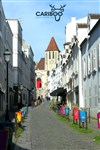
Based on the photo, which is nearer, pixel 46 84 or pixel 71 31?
pixel 71 31

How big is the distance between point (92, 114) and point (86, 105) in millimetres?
4457

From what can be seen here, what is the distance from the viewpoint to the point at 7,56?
84.1 ft

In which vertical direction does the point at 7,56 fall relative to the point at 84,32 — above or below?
below

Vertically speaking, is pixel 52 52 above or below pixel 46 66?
above

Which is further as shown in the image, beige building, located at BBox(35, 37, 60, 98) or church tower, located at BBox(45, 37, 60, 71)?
beige building, located at BBox(35, 37, 60, 98)

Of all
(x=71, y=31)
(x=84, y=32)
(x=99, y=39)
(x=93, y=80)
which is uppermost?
(x=71, y=31)

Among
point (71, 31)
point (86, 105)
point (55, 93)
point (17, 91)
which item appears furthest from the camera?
point (17, 91)

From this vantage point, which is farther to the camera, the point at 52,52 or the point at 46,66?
the point at 46,66

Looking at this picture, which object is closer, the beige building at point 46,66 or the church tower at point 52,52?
the church tower at point 52,52

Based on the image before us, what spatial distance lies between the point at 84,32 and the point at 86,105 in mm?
9133

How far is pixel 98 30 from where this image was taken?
30.5 meters

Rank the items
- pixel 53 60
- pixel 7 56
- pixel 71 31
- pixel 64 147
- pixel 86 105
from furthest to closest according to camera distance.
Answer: pixel 53 60 → pixel 71 31 → pixel 86 105 → pixel 7 56 → pixel 64 147

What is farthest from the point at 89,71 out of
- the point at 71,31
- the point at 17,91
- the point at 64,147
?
the point at 17,91

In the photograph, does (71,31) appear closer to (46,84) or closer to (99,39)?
(99,39)
